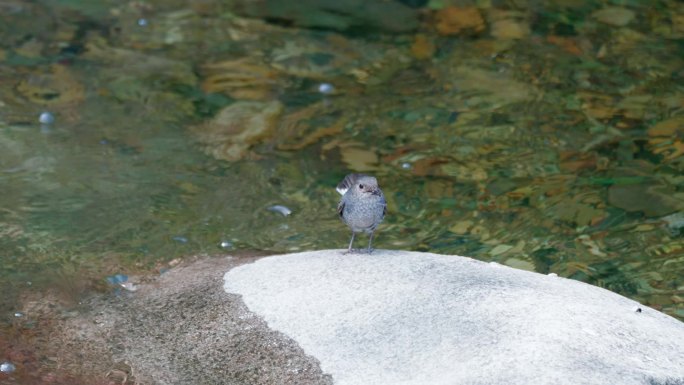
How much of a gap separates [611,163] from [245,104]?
4045 millimetres

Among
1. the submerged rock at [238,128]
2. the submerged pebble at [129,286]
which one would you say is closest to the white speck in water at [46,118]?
the submerged rock at [238,128]

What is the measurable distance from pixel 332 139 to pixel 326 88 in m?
1.32

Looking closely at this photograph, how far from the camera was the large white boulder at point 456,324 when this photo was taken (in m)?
5.37

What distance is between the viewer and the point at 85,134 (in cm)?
1031

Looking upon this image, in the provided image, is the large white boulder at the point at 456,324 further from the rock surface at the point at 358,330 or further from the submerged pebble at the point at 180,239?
the submerged pebble at the point at 180,239

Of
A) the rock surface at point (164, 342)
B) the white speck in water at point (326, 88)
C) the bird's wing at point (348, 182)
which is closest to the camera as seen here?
the rock surface at point (164, 342)

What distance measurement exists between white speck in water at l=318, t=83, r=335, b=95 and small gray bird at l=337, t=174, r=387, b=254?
174 inches

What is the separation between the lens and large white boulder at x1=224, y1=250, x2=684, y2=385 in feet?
17.6

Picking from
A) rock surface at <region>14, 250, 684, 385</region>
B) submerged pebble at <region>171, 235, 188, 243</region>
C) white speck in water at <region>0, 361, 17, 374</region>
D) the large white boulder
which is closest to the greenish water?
submerged pebble at <region>171, 235, 188, 243</region>

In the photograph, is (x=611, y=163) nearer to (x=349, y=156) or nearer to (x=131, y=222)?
(x=349, y=156)

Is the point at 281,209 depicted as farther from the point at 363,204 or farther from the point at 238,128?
the point at 363,204

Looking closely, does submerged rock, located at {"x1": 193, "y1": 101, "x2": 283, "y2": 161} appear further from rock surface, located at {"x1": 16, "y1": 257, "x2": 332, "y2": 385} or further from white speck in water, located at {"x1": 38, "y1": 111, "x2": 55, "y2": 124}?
rock surface, located at {"x1": 16, "y1": 257, "x2": 332, "y2": 385}

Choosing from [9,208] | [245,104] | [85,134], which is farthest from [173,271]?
[245,104]

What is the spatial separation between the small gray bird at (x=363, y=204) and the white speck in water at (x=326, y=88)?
14.5ft
